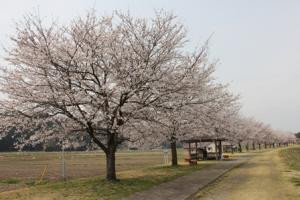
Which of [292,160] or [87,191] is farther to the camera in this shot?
[292,160]

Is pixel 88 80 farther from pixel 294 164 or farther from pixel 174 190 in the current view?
pixel 294 164

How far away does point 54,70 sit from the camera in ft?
69.5

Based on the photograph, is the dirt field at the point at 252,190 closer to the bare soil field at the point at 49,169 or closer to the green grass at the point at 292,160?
the green grass at the point at 292,160

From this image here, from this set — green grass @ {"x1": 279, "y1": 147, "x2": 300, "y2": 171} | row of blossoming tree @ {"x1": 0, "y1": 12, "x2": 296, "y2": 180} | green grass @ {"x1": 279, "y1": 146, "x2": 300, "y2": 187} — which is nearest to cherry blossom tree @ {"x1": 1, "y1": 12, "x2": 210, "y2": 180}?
row of blossoming tree @ {"x1": 0, "y1": 12, "x2": 296, "y2": 180}

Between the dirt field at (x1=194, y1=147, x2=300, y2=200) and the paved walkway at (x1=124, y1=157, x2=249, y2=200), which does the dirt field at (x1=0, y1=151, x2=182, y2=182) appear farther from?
the dirt field at (x1=194, y1=147, x2=300, y2=200)

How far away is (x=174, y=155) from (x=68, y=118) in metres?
17.9

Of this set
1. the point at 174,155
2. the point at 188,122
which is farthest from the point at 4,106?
the point at 174,155

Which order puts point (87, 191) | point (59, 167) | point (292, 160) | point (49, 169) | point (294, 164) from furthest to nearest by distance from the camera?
1. point (59, 167)
2. point (49, 169)
3. point (292, 160)
4. point (294, 164)
5. point (87, 191)

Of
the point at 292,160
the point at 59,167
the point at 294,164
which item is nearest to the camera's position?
the point at 294,164

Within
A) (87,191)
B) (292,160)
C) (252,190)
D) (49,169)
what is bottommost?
(252,190)

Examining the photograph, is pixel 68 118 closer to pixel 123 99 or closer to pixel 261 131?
pixel 123 99

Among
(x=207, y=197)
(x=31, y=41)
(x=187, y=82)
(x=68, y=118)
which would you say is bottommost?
(x=207, y=197)

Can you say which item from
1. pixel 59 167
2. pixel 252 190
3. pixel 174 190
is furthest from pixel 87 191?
pixel 59 167

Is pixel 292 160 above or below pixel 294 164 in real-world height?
above
